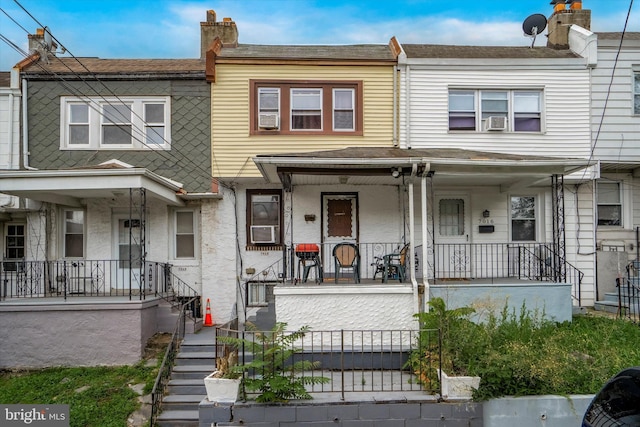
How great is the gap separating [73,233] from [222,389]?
775 cm

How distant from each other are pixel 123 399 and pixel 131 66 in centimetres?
874

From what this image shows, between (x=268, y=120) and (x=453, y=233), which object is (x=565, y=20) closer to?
(x=453, y=233)

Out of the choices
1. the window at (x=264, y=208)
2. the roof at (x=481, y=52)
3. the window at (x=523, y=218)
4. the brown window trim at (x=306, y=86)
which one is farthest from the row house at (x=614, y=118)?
the window at (x=264, y=208)

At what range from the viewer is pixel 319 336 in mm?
9070

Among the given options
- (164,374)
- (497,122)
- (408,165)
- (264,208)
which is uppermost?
(497,122)

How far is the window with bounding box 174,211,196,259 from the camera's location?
1248cm

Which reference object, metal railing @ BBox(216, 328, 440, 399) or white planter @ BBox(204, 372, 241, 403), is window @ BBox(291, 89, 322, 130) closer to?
metal railing @ BBox(216, 328, 440, 399)

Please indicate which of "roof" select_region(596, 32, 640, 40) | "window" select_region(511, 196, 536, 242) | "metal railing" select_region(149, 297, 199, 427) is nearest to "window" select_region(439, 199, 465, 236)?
"window" select_region(511, 196, 536, 242)

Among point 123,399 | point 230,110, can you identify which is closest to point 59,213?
point 230,110

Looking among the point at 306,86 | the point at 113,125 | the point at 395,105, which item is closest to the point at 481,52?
the point at 395,105

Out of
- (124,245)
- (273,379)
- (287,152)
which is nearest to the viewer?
(273,379)

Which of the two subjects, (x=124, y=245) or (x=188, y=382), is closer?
(x=188, y=382)

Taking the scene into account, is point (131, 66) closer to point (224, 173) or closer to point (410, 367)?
point (224, 173)

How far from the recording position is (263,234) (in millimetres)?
12000
